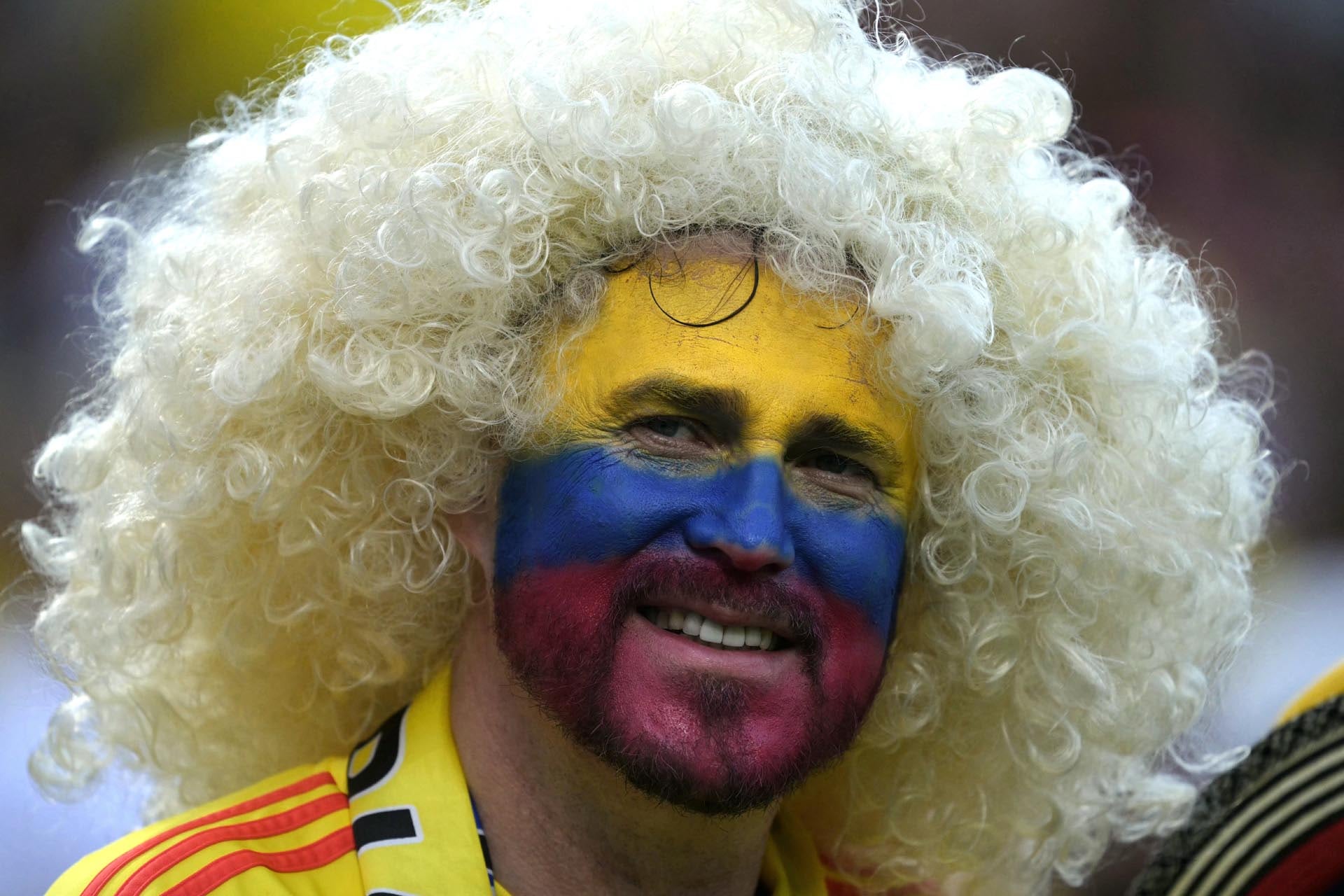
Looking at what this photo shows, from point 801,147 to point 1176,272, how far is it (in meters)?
0.95

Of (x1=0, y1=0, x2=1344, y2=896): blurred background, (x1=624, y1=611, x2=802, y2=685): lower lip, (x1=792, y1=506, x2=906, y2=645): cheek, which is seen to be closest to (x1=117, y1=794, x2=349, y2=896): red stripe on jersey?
(x1=624, y1=611, x2=802, y2=685): lower lip

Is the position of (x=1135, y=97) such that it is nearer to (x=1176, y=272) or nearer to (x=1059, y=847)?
(x=1176, y=272)

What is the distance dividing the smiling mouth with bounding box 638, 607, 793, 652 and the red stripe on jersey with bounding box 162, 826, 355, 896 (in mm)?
584

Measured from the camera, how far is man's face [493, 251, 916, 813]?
1927 millimetres

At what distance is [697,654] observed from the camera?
1937mm

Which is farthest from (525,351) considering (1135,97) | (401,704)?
(1135,97)

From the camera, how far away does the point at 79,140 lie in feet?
17.7

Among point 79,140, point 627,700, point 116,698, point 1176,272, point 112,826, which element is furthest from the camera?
point 79,140

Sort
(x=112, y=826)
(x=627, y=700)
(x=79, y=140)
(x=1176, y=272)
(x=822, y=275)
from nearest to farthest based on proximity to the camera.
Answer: (x=627, y=700) < (x=822, y=275) < (x=1176, y=272) < (x=112, y=826) < (x=79, y=140)

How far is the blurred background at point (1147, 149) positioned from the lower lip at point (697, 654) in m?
3.11

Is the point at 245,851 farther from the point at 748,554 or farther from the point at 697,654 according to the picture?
the point at 748,554

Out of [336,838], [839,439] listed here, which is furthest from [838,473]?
[336,838]

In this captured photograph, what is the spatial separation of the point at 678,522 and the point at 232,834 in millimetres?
809

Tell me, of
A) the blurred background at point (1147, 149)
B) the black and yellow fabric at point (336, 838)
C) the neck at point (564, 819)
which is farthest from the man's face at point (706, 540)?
the blurred background at point (1147, 149)
